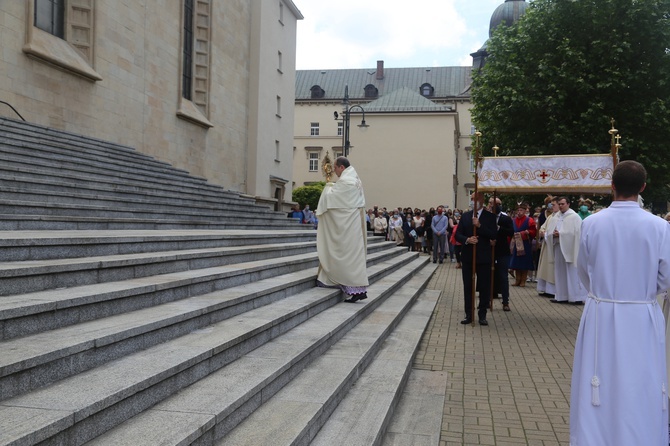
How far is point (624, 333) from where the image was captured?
13.1 ft

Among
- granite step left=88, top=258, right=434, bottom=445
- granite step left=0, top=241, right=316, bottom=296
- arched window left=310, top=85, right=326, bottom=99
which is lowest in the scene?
granite step left=88, top=258, right=434, bottom=445

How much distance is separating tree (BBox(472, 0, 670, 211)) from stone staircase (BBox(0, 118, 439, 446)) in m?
16.5

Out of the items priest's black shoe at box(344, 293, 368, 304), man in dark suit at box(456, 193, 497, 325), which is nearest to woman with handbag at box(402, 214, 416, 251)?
man in dark suit at box(456, 193, 497, 325)

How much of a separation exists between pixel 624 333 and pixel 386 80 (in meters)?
80.2

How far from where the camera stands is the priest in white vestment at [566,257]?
12.9m

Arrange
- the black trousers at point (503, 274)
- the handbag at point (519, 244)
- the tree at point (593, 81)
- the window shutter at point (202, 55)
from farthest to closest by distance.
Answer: the window shutter at point (202, 55), the tree at point (593, 81), the handbag at point (519, 244), the black trousers at point (503, 274)

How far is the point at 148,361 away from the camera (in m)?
3.88

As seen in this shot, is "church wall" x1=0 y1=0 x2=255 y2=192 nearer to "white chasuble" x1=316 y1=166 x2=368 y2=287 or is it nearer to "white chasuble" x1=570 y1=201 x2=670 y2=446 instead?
"white chasuble" x1=316 y1=166 x2=368 y2=287

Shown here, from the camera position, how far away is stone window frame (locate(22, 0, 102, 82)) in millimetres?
14758

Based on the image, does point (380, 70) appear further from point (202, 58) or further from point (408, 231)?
point (202, 58)

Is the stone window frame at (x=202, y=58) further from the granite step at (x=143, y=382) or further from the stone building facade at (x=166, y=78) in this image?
the granite step at (x=143, y=382)

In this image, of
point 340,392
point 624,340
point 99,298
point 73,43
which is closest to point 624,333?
point 624,340

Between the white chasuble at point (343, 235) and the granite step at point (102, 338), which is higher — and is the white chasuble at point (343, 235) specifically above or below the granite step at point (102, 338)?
above

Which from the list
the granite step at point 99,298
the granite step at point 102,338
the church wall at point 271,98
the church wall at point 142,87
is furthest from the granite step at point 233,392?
the church wall at point 271,98
